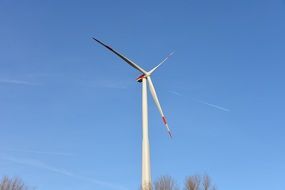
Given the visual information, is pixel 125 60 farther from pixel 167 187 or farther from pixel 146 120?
pixel 167 187

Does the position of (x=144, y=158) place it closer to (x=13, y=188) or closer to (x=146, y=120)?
(x=146, y=120)

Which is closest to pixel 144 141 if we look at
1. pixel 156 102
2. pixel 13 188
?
pixel 156 102

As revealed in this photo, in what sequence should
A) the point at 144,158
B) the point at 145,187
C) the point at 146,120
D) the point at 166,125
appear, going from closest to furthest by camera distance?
the point at 145,187
the point at 144,158
the point at 146,120
the point at 166,125

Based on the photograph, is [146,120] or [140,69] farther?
[140,69]

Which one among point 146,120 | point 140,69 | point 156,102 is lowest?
point 146,120

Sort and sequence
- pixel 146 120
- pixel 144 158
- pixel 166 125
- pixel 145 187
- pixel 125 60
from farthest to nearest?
pixel 125 60
pixel 166 125
pixel 146 120
pixel 144 158
pixel 145 187

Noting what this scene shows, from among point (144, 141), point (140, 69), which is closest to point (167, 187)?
point (144, 141)

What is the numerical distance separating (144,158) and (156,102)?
12609 millimetres

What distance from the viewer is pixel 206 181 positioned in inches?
2055

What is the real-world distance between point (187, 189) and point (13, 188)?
2430 cm

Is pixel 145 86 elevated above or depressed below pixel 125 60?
below

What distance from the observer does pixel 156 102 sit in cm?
5156

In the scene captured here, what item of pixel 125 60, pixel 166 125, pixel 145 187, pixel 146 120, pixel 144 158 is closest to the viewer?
pixel 145 187

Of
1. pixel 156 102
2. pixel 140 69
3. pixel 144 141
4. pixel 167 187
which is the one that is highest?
pixel 140 69
